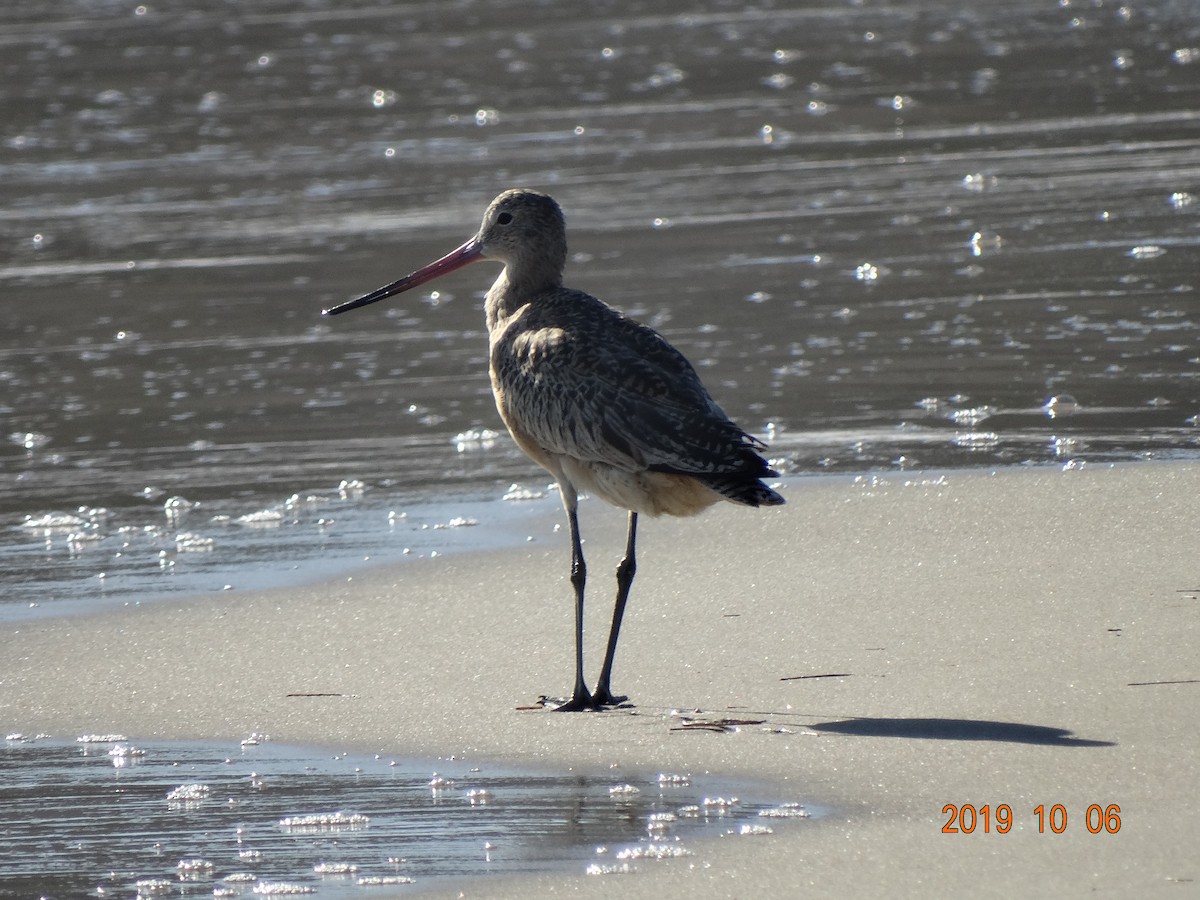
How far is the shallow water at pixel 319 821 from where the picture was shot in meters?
3.95

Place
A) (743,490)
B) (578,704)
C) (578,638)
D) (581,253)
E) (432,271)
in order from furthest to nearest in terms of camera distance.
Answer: (581,253) < (432,271) < (578,638) < (578,704) < (743,490)

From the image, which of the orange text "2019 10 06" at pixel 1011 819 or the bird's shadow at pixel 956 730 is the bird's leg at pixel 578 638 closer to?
the bird's shadow at pixel 956 730

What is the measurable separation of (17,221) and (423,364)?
5607 millimetres

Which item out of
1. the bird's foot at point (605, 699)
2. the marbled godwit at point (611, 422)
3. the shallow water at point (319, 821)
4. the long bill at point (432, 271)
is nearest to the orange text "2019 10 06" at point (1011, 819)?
the shallow water at point (319, 821)

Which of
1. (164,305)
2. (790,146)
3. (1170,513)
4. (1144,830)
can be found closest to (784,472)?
(1170,513)

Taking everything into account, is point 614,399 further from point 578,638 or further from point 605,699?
point 605,699

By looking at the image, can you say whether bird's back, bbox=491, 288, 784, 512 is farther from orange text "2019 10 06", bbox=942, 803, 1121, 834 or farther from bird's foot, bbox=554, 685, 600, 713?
orange text "2019 10 06", bbox=942, 803, 1121, 834

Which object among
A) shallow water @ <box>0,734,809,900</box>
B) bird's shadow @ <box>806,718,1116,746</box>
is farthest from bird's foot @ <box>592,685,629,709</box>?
bird's shadow @ <box>806,718,1116,746</box>

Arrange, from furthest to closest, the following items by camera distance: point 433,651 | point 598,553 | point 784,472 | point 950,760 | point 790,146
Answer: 1. point 790,146
2. point 784,472
3. point 598,553
4. point 433,651
5. point 950,760

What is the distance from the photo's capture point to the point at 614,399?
525cm

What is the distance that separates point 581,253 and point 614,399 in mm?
6210

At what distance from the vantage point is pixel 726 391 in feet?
27.7

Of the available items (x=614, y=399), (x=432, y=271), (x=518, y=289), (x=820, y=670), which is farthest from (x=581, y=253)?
(x=820, y=670)

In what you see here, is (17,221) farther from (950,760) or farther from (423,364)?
(950,760)
